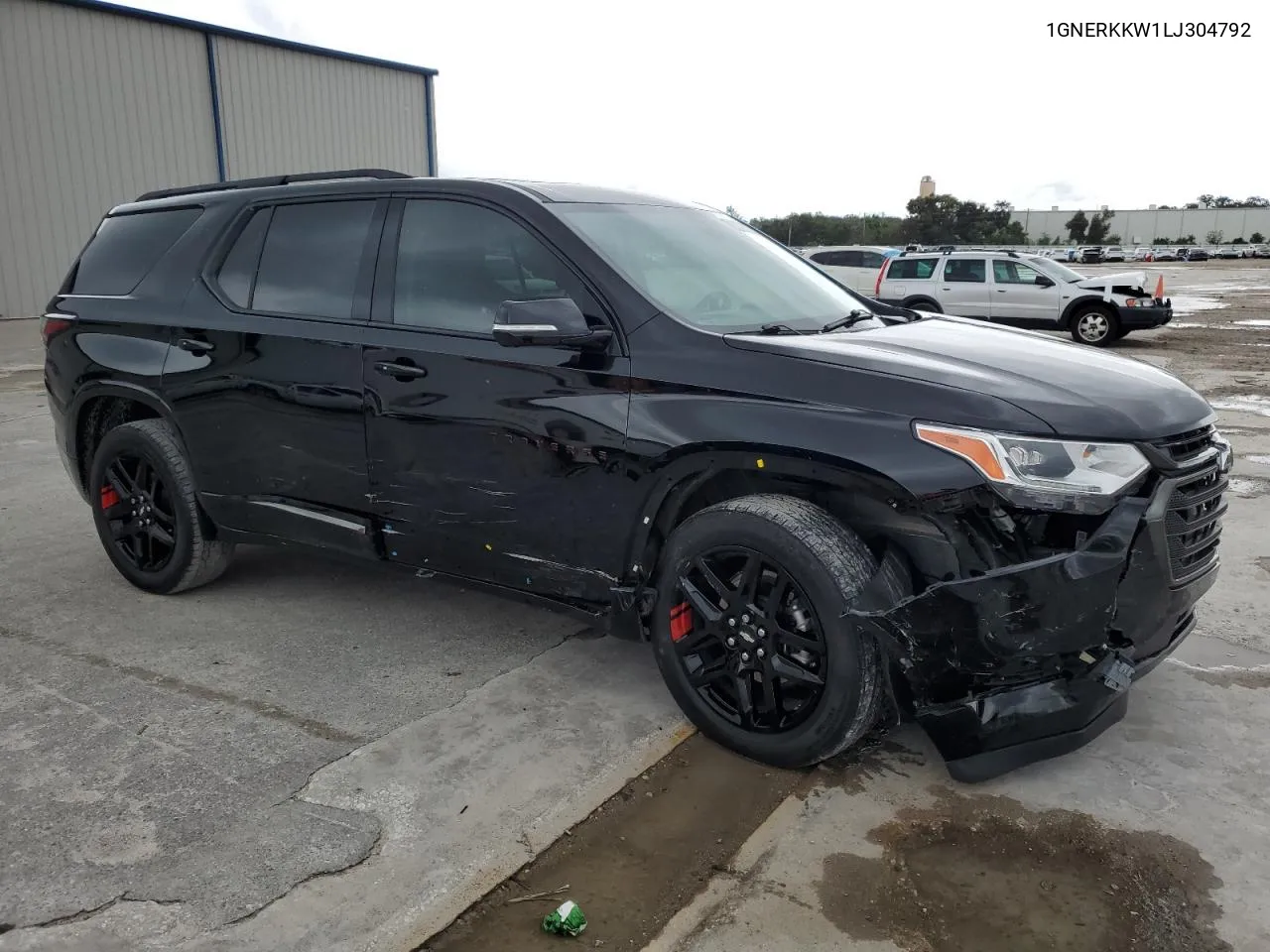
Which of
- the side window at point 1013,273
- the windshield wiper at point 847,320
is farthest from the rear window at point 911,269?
the windshield wiper at point 847,320

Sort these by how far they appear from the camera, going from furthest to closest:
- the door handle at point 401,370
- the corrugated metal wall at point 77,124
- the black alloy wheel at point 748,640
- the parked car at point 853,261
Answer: the parked car at point 853,261, the corrugated metal wall at point 77,124, the door handle at point 401,370, the black alloy wheel at point 748,640

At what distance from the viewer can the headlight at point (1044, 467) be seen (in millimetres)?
2609

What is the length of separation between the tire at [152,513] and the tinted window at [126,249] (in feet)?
2.28

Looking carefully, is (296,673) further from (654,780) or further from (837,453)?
(837,453)

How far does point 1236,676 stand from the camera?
3.70 meters

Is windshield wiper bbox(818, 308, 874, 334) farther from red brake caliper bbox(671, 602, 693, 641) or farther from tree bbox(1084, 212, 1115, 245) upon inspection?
tree bbox(1084, 212, 1115, 245)

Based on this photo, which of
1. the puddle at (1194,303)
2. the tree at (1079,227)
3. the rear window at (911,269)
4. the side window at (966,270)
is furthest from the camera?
the tree at (1079,227)

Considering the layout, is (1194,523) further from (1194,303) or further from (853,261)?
(1194,303)

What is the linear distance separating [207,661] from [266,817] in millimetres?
1281

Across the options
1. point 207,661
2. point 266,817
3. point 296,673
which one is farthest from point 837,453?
point 207,661

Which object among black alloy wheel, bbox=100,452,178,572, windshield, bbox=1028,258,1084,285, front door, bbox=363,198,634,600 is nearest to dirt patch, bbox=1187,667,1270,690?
front door, bbox=363,198,634,600

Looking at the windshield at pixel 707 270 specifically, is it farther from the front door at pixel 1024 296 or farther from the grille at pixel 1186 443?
the front door at pixel 1024 296

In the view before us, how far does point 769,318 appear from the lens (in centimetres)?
353

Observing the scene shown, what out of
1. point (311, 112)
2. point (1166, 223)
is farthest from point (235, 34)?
point (1166, 223)
